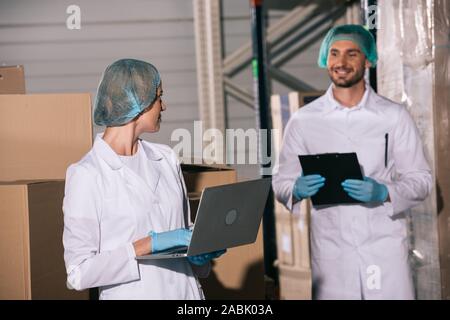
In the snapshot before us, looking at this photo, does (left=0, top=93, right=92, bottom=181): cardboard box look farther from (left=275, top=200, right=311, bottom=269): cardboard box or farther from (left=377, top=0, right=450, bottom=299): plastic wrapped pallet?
(left=275, top=200, right=311, bottom=269): cardboard box

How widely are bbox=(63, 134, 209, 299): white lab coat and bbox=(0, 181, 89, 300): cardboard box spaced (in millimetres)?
261

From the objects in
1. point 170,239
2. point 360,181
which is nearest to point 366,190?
point 360,181

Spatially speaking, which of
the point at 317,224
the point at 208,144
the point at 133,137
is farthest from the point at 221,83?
the point at 133,137

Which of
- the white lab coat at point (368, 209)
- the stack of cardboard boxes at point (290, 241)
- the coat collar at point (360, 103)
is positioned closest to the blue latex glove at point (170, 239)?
the white lab coat at point (368, 209)

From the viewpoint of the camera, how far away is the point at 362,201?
112 inches

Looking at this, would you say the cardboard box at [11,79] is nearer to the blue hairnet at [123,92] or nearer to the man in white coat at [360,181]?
the blue hairnet at [123,92]

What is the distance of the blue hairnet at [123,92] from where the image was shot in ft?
6.47

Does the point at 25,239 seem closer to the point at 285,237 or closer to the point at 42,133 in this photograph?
the point at 42,133

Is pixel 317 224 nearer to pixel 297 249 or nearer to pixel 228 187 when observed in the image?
pixel 228 187

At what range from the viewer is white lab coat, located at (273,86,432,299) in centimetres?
286

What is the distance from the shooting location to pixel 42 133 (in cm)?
230

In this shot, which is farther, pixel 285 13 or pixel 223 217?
pixel 285 13

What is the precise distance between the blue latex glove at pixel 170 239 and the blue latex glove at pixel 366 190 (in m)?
1.03

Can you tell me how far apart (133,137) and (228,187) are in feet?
1.03
